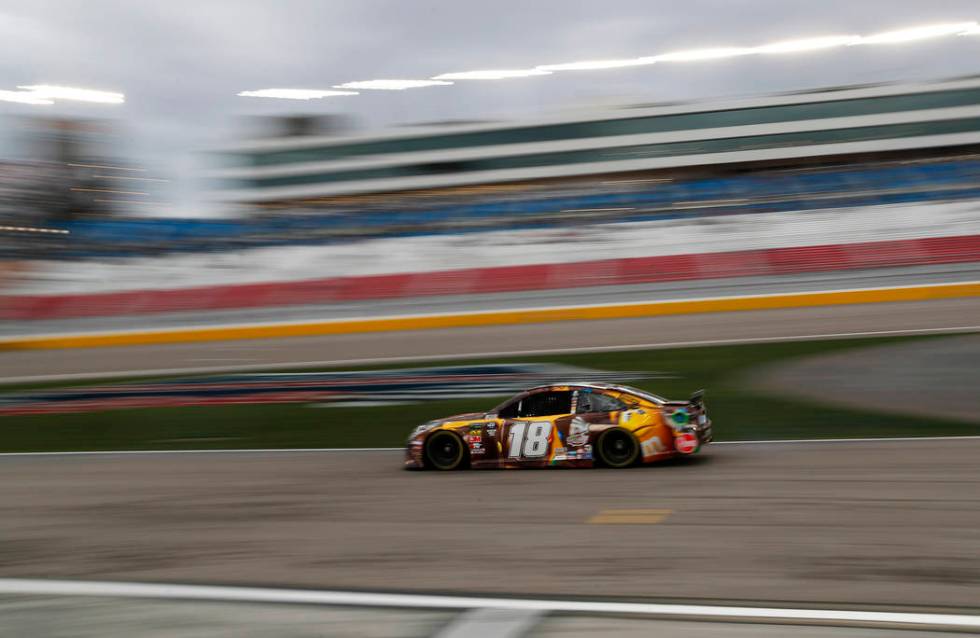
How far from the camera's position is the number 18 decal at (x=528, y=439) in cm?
972

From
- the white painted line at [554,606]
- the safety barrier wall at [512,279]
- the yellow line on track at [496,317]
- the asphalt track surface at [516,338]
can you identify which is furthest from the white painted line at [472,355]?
the white painted line at [554,606]

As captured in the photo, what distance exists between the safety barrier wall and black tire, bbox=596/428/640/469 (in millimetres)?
16811

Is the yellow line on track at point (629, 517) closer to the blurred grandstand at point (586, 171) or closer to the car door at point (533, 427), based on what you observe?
the car door at point (533, 427)

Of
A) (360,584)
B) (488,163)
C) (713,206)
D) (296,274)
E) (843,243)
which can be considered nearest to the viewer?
(360,584)

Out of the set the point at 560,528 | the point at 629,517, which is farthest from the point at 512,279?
the point at 560,528

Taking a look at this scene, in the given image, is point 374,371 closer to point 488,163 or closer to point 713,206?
point 713,206

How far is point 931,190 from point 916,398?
25.2 metres

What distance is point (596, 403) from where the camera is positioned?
375 inches

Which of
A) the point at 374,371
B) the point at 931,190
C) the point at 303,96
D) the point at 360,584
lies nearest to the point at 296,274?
the point at 374,371

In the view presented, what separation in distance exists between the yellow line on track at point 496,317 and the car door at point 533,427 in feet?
43.1

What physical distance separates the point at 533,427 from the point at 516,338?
11.6 m

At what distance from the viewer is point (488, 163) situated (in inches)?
2318

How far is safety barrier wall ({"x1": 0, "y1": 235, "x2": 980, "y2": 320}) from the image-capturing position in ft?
84.9

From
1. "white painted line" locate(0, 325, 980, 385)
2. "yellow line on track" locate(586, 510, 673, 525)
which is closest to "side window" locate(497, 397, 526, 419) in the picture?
"yellow line on track" locate(586, 510, 673, 525)
